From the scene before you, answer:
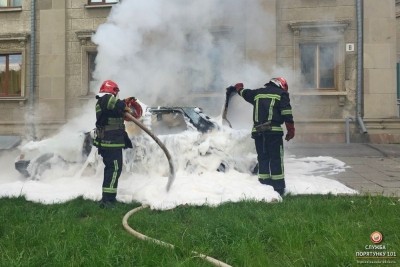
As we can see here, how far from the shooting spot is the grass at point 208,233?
2.75 meters

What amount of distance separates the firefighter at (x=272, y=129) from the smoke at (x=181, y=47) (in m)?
3.00

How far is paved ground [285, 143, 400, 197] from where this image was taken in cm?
559

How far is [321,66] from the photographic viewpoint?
11969 mm

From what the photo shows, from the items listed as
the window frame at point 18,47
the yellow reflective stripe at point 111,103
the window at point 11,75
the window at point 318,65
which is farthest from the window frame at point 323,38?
the window at point 11,75

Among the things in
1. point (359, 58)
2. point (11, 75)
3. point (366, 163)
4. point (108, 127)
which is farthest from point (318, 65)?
point (11, 75)

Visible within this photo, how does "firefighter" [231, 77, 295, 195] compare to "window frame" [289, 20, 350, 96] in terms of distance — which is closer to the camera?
"firefighter" [231, 77, 295, 195]

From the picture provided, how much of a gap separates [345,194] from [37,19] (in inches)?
466

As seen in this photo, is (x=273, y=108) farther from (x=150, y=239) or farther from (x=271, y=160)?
(x=150, y=239)

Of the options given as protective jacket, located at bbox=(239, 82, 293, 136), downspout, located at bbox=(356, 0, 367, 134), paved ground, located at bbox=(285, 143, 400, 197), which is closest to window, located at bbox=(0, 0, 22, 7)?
paved ground, located at bbox=(285, 143, 400, 197)

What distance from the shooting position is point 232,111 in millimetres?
6652

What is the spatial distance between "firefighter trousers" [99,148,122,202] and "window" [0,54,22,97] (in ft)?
32.8

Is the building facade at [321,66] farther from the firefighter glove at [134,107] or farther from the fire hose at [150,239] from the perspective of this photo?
the fire hose at [150,239]

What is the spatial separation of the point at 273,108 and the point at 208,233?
7.83 feet

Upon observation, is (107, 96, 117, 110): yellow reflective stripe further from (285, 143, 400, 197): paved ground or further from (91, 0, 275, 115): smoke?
(285, 143, 400, 197): paved ground
